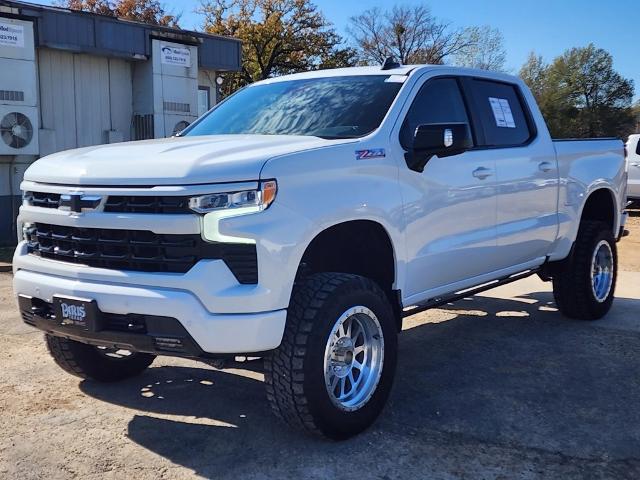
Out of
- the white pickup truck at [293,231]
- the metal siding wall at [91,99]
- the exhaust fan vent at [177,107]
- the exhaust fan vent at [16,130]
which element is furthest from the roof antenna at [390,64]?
the exhaust fan vent at [177,107]

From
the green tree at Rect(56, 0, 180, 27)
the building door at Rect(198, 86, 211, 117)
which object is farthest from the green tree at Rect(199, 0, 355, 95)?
the building door at Rect(198, 86, 211, 117)

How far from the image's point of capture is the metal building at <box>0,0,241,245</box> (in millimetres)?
11602

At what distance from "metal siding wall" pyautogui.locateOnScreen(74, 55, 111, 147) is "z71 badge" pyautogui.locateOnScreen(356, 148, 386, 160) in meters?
10.6

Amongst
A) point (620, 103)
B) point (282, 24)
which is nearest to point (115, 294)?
point (282, 24)

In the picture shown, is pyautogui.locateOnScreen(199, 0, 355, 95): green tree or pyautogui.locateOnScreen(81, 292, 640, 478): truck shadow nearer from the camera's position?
pyautogui.locateOnScreen(81, 292, 640, 478): truck shadow

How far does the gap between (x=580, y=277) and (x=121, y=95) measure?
10.7 meters

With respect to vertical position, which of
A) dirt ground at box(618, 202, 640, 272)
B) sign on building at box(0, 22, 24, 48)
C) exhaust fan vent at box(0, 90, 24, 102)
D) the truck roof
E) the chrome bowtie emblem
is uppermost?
sign on building at box(0, 22, 24, 48)

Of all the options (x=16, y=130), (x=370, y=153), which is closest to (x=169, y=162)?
(x=370, y=153)

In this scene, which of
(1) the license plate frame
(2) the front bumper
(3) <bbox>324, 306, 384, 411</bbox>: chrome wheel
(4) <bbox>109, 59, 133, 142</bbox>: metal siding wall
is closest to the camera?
(2) the front bumper

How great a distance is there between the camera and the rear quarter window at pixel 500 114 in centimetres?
519

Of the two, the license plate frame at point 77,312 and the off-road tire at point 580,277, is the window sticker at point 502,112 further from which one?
the license plate frame at point 77,312

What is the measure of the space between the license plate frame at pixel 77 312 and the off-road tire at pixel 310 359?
2.82 feet

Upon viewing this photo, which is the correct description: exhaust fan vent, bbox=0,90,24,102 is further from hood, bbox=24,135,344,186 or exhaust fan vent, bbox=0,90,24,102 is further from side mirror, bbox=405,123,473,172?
side mirror, bbox=405,123,473,172

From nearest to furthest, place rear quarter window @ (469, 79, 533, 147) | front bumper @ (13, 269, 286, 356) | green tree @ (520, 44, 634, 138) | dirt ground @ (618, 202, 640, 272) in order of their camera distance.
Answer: front bumper @ (13, 269, 286, 356), rear quarter window @ (469, 79, 533, 147), dirt ground @ (618, 202, 640, 272), green tree @ (520, 44, 634, 138)
